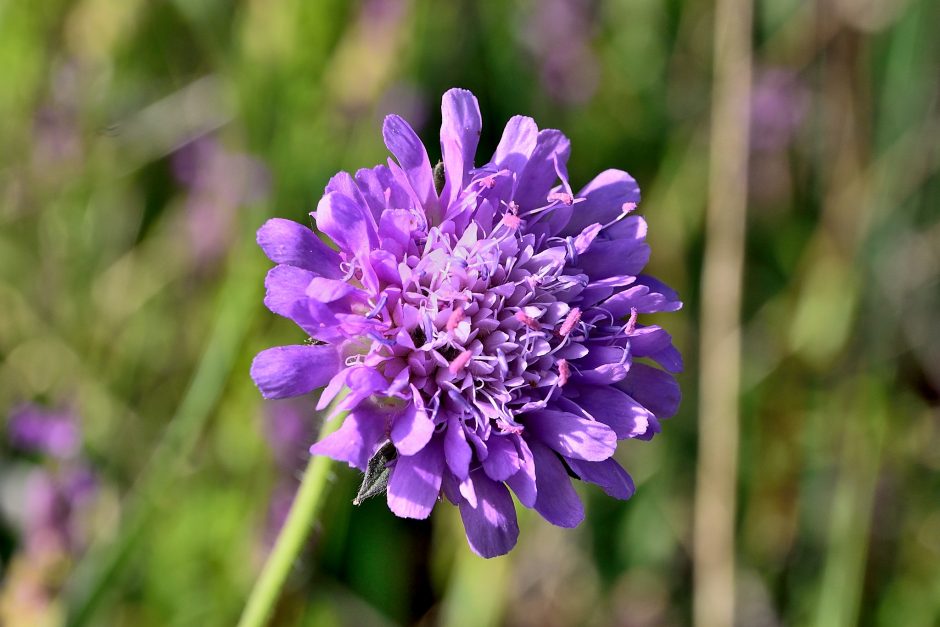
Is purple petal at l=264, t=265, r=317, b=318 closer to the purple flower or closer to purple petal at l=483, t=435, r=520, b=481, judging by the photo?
the purple flower

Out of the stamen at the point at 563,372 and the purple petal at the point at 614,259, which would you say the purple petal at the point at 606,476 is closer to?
the stamen at the point at 563,372

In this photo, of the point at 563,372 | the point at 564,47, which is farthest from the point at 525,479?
the point at 564,47

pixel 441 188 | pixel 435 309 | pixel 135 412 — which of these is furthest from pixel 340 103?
pixel 435 309

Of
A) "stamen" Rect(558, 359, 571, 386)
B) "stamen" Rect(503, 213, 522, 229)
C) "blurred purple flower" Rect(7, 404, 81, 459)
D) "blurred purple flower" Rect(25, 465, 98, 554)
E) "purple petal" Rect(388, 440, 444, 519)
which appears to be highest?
"stamen" Rect(503, 213, 522, 229)

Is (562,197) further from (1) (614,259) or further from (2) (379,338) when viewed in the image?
(2) (379,338)

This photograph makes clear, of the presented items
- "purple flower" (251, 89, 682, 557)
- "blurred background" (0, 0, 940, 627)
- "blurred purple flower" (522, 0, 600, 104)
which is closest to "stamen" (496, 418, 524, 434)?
"purple flower" (251, 89, 682, 557)

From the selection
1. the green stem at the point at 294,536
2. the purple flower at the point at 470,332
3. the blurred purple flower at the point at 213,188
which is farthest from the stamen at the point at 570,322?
the blurred purple flower at the point at 213,188

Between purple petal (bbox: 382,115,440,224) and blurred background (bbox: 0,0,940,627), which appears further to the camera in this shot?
blurred background (bbox: 0,0,940,627)
